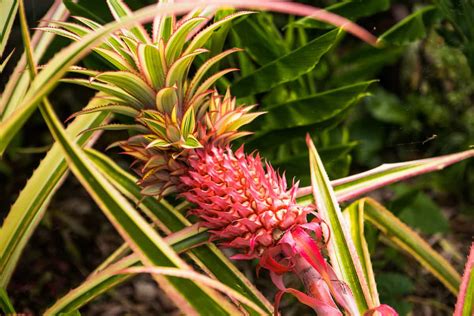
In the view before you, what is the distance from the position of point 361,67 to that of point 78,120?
589mm

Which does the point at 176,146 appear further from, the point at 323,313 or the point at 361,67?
the point at 361,67

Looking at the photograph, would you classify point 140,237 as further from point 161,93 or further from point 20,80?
point 20,80

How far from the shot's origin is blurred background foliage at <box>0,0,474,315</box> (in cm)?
100

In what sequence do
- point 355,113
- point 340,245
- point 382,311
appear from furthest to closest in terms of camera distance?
point 355,113 → point 340,245 → point 382,311

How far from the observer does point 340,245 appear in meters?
0.76

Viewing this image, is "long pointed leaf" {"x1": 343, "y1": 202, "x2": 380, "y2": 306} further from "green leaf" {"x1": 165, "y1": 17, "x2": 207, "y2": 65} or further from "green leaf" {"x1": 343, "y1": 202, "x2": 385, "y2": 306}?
"green leaf" {"x1": 165, "y1": 17, "x2": 207, "y2": 65}

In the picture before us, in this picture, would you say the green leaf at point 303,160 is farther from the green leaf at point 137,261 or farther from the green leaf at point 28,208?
the green leaf at point 28,208

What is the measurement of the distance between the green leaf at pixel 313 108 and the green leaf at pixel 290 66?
5 centimetres

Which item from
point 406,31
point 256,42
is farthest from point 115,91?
point 406,31

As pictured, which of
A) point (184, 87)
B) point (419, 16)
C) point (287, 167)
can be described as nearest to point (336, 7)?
point (419, 16)

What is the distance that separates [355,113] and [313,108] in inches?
26.9

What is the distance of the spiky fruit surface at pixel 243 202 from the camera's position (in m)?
0.68

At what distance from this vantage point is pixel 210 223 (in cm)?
73

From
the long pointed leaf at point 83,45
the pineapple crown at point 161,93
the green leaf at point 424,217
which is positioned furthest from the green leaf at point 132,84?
the green leaf at point 424,217
